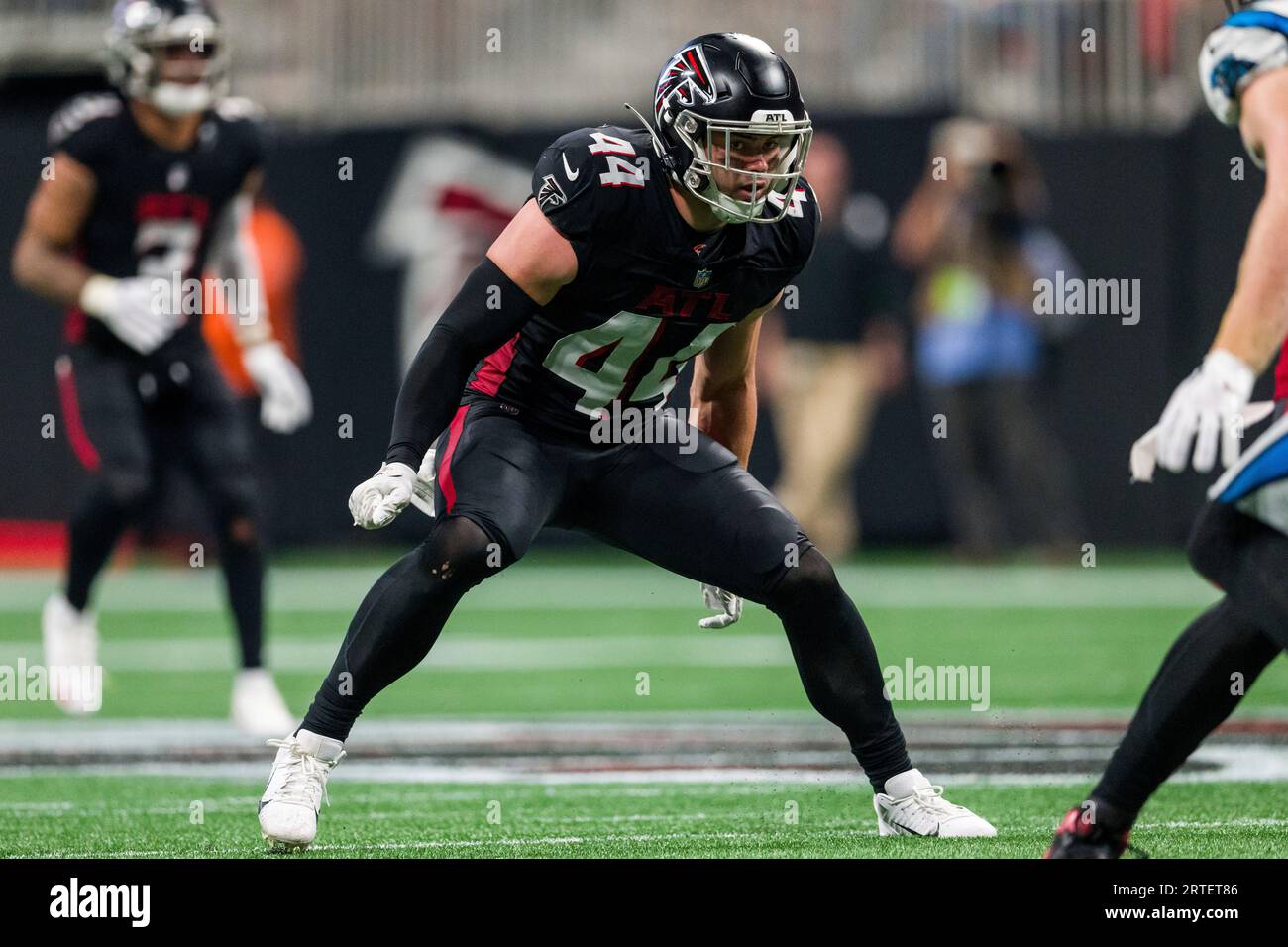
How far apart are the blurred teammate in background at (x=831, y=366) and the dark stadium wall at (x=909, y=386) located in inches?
9.4

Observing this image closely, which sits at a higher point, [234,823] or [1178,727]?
[1178,727]

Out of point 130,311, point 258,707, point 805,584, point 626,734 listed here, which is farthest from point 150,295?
point 805,584

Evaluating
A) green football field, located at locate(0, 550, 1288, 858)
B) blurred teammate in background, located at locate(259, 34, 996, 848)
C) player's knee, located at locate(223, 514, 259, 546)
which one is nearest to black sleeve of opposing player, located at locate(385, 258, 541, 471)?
blurred teammate in background, located at locate(259, 34, 996, 848)

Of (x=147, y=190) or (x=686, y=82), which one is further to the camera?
(x=147, y=190)

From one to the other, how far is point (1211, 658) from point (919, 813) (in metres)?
0.97

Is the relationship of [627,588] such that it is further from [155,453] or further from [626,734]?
[626,734]

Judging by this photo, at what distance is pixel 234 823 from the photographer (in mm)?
4848

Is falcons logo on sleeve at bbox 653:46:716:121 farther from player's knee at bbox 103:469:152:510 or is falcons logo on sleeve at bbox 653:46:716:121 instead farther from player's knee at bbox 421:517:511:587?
player's knee at bbox 103:469:152:510

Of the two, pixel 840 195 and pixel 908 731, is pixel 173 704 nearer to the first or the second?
pixel 908 731

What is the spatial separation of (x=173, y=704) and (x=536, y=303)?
3.51m

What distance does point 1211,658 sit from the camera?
3.81 meters
